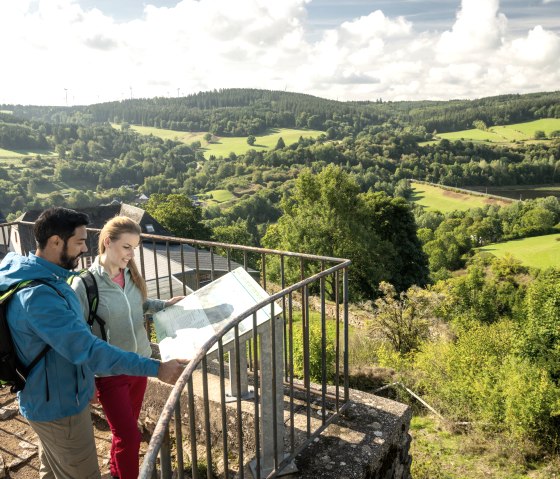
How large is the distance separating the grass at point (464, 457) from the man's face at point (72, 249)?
6517 mm

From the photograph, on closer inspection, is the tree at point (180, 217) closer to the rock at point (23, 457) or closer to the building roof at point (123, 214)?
the building roof at point (123, 214)

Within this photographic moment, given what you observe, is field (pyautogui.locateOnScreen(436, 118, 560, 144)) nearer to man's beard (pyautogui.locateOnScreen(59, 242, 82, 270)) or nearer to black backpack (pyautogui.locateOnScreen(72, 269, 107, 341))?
black backpack (pyautogui.locateOnScreen(72, 269, 107, 341))

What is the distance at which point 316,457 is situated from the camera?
319 cm

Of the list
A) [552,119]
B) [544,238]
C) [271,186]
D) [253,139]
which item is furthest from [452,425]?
[552,119]

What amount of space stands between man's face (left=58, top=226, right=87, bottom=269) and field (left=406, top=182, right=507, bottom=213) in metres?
89.2

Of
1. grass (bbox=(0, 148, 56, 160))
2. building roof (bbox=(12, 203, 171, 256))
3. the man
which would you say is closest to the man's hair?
the man

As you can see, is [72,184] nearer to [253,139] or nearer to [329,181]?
[253,139]

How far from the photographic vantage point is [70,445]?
8.05 ft

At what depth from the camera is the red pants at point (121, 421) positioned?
2.83m

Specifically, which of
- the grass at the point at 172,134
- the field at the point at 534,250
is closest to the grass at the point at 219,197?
the field at the point at 534,250

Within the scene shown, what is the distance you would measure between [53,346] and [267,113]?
17820cm

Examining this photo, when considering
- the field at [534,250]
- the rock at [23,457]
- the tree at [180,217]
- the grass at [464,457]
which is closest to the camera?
the rock at [23,457]

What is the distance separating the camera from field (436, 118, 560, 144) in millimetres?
140125

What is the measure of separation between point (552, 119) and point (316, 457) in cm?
17517
